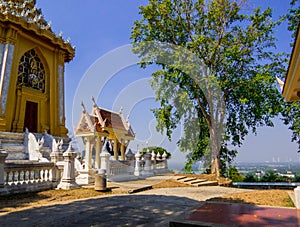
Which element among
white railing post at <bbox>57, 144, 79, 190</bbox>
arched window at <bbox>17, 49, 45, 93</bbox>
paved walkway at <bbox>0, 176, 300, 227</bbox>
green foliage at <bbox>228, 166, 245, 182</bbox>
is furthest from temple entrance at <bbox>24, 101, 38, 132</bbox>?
green foliage at <bbox>228, 166, 245, 182</bbox>

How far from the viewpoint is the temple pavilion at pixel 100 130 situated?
1541cm

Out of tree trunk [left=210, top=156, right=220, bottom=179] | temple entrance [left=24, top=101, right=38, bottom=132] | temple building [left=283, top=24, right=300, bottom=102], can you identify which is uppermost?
temple entrance [left=24, top=101, right=38, bottom=132]

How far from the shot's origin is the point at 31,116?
67.7 ft

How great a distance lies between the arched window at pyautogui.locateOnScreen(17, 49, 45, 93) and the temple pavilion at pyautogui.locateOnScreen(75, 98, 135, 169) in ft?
23.0

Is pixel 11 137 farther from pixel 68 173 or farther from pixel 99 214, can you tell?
pixel 99 214

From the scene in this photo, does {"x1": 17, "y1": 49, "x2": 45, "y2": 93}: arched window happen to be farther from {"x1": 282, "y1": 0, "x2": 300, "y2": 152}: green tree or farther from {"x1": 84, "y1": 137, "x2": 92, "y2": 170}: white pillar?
{"x1": 282, "y1": 0, "x2": 300, "y2": 152}: green tree

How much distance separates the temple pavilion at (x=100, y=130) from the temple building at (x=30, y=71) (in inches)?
232

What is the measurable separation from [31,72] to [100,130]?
9559 millimetres

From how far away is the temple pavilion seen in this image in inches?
607

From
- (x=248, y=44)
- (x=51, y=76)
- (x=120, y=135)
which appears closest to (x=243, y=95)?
(x=248, y=44)

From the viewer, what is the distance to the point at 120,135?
18.8m

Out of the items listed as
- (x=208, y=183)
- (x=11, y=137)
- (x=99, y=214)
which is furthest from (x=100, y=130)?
(x=99, y=214)

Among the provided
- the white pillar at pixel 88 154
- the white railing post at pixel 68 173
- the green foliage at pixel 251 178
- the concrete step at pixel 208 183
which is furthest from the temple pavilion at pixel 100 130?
the green foliage at pixel 251 178

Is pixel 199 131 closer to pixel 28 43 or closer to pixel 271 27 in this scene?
pixel 271 27
